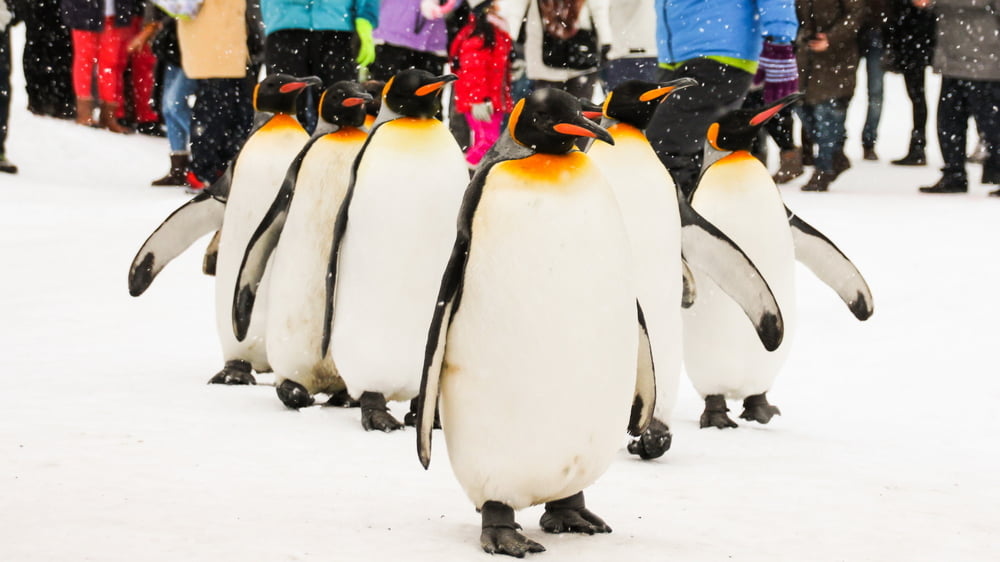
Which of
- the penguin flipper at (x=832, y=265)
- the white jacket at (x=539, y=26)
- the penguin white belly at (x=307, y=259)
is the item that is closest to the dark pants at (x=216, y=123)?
the white jacket at (x=539, y=26)

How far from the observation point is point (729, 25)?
5.54m

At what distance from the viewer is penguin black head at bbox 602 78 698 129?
3.52 meters

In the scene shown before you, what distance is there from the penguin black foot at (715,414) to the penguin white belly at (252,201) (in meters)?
1.45

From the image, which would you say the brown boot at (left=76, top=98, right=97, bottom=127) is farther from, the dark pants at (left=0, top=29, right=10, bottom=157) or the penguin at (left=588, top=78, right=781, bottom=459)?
the penguin at (left=588, top=78, right=781, bottom=459)

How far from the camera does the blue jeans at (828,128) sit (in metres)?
9.13

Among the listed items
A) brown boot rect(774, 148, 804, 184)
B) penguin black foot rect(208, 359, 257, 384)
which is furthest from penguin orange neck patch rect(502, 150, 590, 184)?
brown boot rect(774, 148, 804, 184)

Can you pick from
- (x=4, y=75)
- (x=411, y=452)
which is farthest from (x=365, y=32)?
(x=411, y=452)

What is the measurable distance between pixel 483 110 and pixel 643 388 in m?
5.95

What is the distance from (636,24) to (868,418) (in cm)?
469

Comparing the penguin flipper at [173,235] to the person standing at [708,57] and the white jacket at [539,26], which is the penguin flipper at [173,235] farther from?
the white jacket at [539,26]

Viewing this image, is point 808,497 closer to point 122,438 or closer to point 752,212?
point 752,212

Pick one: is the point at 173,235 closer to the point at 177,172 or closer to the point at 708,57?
the point at 708,57

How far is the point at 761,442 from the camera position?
3.84 metres

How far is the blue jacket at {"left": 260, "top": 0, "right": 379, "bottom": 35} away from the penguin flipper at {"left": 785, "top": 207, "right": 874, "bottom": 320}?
3.51 m
